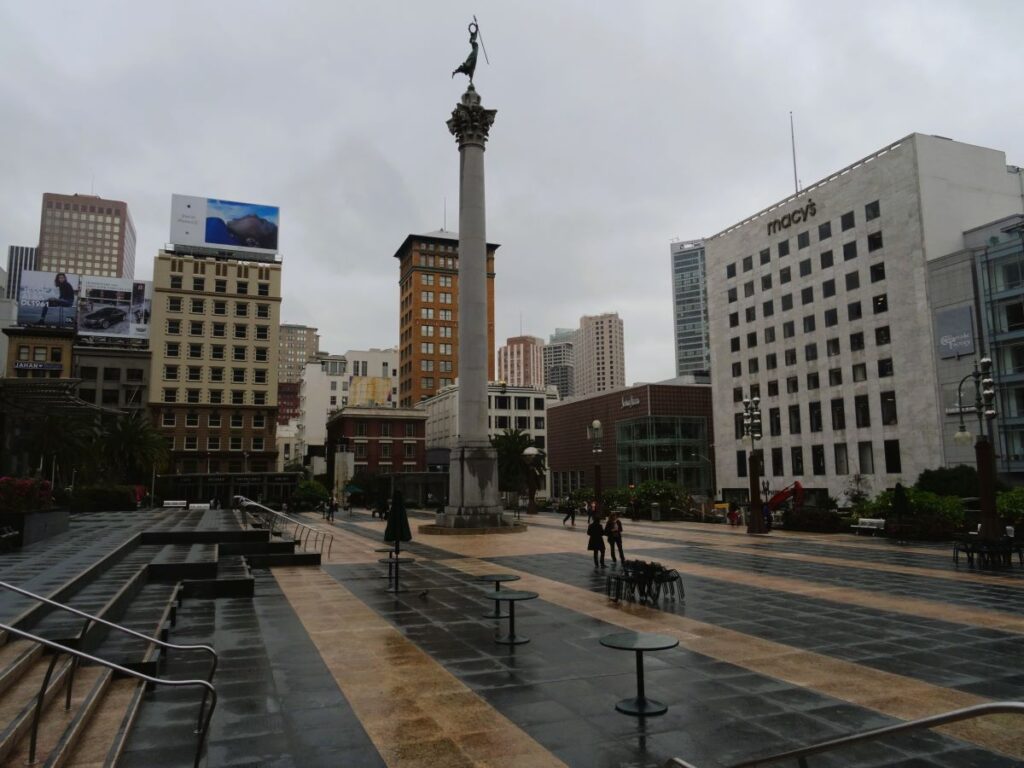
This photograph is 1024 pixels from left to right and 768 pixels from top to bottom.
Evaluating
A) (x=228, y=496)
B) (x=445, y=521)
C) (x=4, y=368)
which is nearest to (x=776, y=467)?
(x=445, y=521)

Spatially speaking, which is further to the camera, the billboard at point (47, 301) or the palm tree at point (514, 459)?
the billboard at point (47, 301)

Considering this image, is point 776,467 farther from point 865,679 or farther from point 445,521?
point 865,679

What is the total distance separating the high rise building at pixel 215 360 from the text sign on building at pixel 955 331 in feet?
240

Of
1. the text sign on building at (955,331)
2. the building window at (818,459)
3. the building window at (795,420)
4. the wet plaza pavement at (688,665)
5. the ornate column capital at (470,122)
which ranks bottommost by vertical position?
the wet plaza pavement at (688,665)

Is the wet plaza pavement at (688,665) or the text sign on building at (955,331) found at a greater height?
the text sign on building at (955,331)

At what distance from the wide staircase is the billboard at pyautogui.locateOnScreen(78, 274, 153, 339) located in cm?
7785

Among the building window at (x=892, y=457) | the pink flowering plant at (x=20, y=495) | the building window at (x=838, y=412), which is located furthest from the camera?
the building window at (x=838, y=412)

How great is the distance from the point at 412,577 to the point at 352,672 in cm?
926

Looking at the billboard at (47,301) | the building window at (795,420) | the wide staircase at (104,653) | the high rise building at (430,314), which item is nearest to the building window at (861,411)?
the building window at (795,420)

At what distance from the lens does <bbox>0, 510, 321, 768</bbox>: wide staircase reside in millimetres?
5965

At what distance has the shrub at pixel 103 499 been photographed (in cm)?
4272

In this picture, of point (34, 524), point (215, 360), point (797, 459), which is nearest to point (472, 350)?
point (34, 524)

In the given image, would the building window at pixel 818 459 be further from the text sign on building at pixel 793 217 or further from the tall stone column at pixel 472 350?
the tall stone column at pixel 472 350

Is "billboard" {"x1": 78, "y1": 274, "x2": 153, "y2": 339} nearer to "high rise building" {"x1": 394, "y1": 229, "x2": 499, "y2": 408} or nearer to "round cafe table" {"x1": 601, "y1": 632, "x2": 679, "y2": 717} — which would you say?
"high rise building" {"x1": 394, "y1": 229, "x2": 499, "y2": 408}
